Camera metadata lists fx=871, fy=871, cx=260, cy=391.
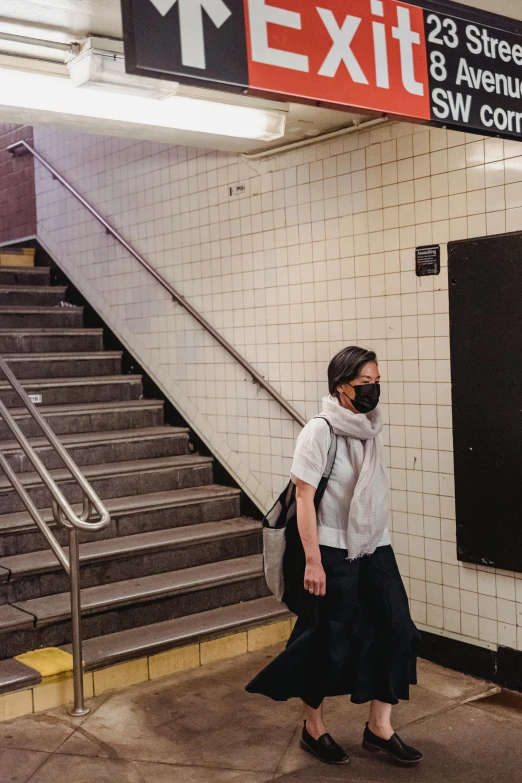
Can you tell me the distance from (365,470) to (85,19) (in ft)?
7.11

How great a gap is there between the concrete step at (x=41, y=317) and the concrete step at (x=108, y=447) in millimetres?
1382

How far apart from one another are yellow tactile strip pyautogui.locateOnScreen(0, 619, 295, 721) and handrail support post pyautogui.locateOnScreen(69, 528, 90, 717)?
0.13m

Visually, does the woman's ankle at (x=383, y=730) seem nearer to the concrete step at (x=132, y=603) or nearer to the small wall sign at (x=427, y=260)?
the concrete step at (x=132, y=603)

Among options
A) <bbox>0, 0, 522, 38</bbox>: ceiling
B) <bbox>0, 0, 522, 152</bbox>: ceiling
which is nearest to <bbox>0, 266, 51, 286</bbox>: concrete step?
<bbox>0, 0, 522, 152</bbox>: ceiling

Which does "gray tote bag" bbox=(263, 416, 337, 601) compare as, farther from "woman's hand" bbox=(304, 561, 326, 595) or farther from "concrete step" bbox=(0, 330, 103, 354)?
"concrete step" bbox=(0, 330, 103, 354)

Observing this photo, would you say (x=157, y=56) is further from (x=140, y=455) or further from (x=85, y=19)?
(x=140, y=455)

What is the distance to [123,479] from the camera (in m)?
5.81

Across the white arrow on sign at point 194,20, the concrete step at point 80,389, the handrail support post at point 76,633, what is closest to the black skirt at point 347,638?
the handrail support post at point 76,633

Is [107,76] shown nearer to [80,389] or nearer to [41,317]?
[80,389]

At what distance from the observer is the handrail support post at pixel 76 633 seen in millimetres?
4117

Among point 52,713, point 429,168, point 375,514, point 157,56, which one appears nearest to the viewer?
point 157,56

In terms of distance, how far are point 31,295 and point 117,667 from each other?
13.0 ft

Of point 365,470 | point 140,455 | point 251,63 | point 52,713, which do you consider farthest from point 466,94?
point 140,455

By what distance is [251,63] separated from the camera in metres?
2.33
